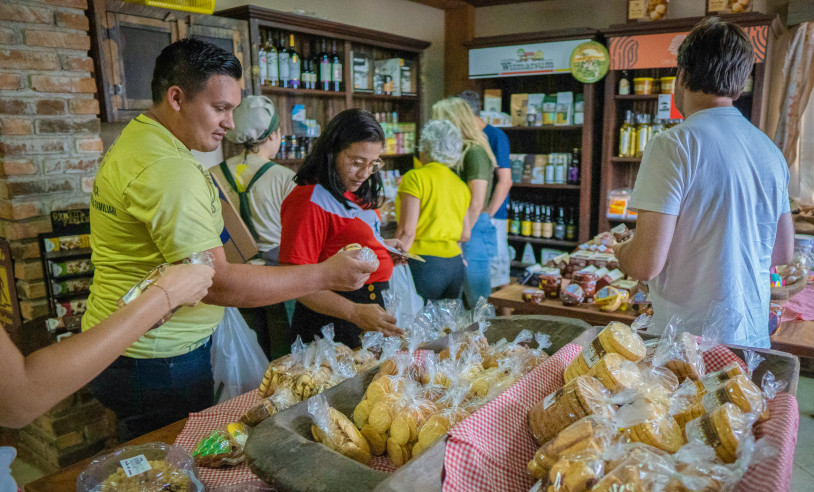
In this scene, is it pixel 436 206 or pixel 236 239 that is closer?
pixel 236 239

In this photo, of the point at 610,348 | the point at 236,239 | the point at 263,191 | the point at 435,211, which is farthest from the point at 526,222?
the point at 610,348

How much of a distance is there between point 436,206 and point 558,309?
97cm

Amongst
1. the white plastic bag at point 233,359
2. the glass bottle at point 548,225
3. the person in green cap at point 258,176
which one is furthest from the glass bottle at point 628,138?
the white plastic bag at point 233,359

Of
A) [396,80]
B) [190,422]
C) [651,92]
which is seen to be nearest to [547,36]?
[651,92]

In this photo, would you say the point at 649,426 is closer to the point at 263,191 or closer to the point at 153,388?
the point at 153,388

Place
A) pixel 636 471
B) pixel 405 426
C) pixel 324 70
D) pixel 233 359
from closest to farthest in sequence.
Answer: pixel 636 471, pixel 405 426, pixel 233 359, pixel 324 70

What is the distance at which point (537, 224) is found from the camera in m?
5.38

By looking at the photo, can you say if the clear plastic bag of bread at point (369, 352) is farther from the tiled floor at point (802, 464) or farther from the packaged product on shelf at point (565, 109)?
the packaged product on shelf at point (565, 109)

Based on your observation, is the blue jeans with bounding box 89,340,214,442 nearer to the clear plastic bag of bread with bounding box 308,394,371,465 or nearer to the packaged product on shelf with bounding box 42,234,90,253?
the clear plastic bag of bread with bounding box 308,394,371,465

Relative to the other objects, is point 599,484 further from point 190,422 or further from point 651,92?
point 651,92

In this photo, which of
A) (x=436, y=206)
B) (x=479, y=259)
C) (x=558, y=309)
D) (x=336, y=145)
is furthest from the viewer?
(x=479, y=259)

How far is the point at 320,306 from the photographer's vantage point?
2027mm

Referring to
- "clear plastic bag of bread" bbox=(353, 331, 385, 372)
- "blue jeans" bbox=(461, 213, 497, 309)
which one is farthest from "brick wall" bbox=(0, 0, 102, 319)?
"blue jeans" bbox=(461, 213, 497, 309)

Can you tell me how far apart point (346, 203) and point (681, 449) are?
1.46 metres
